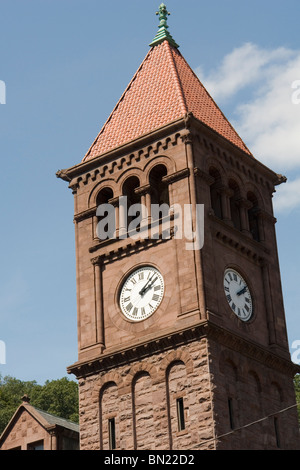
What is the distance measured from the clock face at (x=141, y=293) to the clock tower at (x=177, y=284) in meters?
0.05

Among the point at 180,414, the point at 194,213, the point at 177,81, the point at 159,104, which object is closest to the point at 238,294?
the point at 194,213

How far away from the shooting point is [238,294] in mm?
62219

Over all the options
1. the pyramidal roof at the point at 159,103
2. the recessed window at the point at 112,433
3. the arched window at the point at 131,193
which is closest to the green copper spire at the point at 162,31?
the pyramidal roof at the point at 159,103

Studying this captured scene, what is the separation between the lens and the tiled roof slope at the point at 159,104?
216 feet

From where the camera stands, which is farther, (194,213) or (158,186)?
(158,186)

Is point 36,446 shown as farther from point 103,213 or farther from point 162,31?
point 162,31

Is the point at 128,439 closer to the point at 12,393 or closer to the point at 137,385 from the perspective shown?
the point at 137,385

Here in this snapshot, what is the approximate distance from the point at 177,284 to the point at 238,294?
3166 mm

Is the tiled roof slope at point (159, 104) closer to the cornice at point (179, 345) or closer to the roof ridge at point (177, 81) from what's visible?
the roof ridge at point (177, 81)

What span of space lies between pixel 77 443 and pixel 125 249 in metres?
8.56

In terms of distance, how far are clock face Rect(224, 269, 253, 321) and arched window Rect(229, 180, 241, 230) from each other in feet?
11.4

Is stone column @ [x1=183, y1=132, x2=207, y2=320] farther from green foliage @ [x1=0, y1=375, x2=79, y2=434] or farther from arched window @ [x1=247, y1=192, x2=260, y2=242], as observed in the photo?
green foliage @ [x1=0, y1=375, x2=79, y2=434]

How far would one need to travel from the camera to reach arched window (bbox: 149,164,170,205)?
210ft

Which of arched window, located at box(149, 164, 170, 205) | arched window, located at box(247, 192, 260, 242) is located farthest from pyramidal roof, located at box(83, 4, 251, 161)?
arched window, located at box(247, 192, 260, 242)
